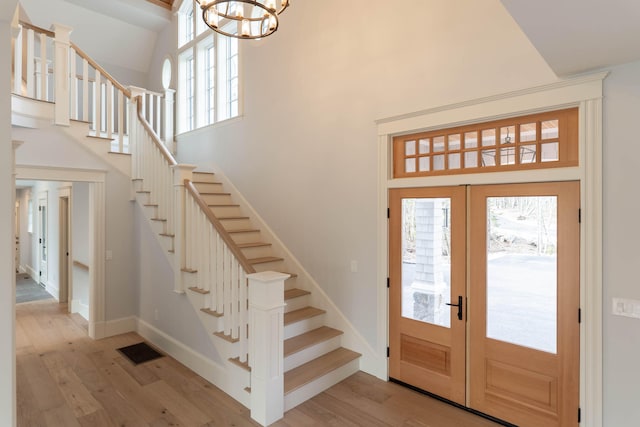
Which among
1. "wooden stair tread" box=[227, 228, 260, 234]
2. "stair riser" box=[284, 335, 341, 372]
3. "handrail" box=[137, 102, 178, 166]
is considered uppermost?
"handrail" box=[137, 102, 178, 166]

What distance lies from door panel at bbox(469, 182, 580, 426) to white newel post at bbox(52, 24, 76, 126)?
476 centimetres

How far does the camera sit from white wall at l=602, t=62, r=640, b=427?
227 centimetres

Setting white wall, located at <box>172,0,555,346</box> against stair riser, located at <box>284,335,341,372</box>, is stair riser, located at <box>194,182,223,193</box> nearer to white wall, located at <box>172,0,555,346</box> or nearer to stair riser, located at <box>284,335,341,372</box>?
white wall, located at <box>172,0,555,346</box>

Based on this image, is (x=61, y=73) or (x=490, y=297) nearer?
(x=490, y=297)

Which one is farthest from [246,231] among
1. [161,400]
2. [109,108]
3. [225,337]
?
[109,108]

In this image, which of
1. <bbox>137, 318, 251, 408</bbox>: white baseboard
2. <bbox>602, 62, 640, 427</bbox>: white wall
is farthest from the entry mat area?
<bbox>602, 62, 640, 427</bbox>: white wall

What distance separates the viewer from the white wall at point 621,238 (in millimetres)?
2273

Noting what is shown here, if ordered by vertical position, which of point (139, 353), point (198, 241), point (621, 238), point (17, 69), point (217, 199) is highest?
point (17, 69)

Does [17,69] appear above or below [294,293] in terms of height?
above

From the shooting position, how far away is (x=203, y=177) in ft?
17.8

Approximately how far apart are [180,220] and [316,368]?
2089 millimetres

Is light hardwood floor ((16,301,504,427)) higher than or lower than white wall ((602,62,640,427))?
lower

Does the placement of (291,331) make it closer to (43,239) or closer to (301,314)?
(301,314)

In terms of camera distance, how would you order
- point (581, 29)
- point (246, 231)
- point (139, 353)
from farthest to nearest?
point (246, 231) < point (139, 353) < point (581, 29)
